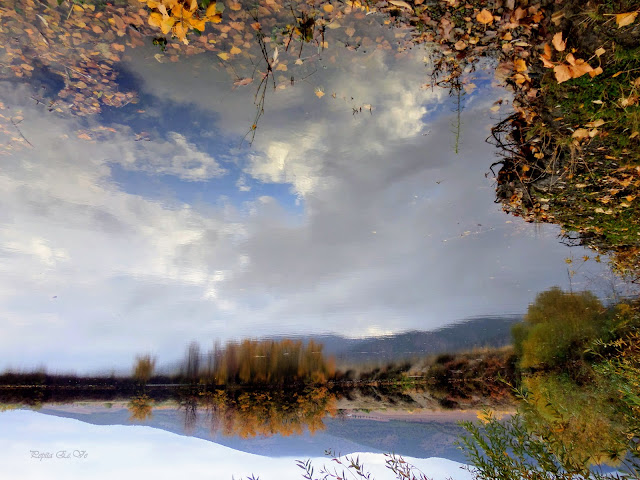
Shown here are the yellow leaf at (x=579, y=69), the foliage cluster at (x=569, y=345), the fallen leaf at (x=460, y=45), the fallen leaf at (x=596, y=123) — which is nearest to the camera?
the yellow leaf at (x=579, y=69)

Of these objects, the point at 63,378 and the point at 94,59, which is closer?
the point at 94,59

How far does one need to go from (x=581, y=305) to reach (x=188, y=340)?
9.62 m

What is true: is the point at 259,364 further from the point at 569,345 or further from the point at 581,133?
the point at 569,345

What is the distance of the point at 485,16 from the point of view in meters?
2.12

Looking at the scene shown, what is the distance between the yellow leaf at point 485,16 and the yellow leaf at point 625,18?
2.78ft

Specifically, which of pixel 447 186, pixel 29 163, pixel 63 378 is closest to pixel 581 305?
pixel 447 186

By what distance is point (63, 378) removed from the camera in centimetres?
810

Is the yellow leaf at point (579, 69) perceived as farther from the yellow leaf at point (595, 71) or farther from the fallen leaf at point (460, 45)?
the fallen leaf at point (460, 45)

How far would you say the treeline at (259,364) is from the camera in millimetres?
7410

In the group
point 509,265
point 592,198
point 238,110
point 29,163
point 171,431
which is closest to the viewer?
point 592,198

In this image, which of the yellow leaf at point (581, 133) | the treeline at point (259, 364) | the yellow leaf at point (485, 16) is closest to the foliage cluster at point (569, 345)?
the treeline at point (259, 364)

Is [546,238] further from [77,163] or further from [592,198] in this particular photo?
[77,163]

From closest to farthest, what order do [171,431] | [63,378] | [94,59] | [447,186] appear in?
1. [94,59]
2. [447,186]
3. [171,431]
4. [63,378]

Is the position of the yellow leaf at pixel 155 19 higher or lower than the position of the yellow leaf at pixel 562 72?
higher
